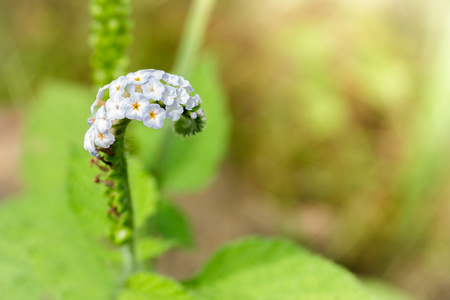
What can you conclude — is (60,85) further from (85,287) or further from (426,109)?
(426,109)

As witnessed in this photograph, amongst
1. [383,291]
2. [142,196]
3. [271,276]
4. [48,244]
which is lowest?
[383,291]

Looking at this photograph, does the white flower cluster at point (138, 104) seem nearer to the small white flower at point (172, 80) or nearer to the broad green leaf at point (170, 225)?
the small white flower at point (172, 80)

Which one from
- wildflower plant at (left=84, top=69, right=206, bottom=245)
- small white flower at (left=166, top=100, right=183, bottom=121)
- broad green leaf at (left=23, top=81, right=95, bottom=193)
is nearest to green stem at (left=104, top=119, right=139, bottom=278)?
wildflower plant at (left=84, top=69, right=206, bottom=245)

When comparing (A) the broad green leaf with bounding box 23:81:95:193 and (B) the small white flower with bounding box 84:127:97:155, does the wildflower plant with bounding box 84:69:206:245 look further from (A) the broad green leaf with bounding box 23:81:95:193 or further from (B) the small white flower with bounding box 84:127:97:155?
(A) the broad green leaf with bounding box 23:81:95:193

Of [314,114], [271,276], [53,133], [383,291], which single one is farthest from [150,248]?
[314,114]

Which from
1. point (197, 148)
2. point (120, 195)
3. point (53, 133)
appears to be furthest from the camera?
point (53, 133)

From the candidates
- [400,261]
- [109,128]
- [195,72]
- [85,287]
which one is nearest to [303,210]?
[400,261]

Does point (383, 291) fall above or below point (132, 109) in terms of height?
below

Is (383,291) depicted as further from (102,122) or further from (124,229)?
(102,122)
